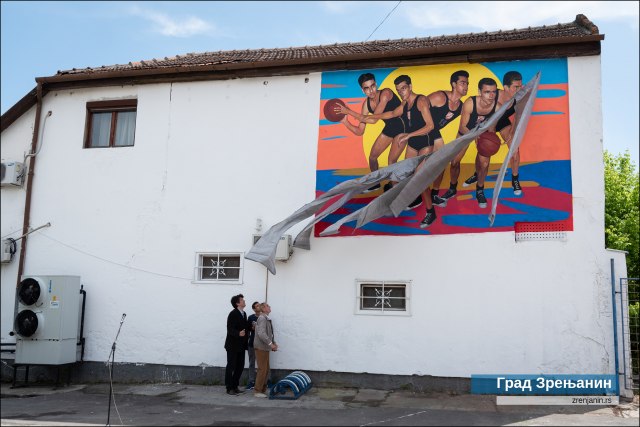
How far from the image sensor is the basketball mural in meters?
10.7

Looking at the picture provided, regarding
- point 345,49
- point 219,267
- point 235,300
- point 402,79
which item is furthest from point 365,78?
point 235,300

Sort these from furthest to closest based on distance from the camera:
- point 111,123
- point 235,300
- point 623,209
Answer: point 623,209, point 111,123, point 235,300

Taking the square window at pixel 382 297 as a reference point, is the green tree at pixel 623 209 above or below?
above

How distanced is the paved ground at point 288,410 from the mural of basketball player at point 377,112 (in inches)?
149

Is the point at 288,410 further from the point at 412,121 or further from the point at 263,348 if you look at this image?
the point at 412,121

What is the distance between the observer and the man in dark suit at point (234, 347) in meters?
10.8

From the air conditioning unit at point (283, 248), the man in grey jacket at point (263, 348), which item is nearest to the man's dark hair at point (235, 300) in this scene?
the man in grey jacket at point (263, 348)

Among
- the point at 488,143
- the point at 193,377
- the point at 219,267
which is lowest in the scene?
the point at 193,377

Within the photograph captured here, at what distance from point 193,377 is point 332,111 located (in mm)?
5700

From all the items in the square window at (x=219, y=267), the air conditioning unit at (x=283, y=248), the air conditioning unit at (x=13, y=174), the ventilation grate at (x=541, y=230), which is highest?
the air conditioning unit at (x=13, y=174)

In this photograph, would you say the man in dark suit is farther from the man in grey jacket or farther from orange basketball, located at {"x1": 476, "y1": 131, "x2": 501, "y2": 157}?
orange basketball, located at {"x1": 476, "y1": 131, "x2": 501, "y2": 157}

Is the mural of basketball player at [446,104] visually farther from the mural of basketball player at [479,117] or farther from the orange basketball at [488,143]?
the orange basketball at [488,143]

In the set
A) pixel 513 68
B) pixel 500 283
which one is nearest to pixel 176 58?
pixel 513 68

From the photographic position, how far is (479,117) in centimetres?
1112
